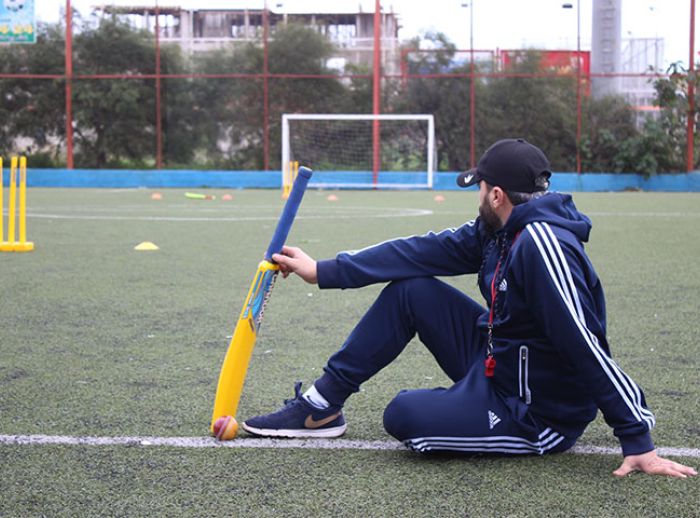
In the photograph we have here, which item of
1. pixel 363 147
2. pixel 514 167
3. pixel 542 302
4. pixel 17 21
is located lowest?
pixel 542 302

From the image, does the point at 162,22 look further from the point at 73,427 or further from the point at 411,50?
the point at 73,427

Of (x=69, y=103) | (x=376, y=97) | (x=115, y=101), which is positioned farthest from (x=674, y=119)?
(x=69, y=103)

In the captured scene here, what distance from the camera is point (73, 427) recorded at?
3.62 m

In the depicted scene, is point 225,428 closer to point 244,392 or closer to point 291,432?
point 291,432

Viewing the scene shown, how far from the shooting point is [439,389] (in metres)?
3.27

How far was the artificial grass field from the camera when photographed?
9.38ft

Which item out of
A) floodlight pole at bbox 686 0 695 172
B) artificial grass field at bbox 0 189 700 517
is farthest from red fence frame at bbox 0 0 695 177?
artificial grass field at bbox 0 189 700 517

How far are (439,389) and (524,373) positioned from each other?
10.6 inches

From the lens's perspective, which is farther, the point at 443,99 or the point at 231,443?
the point at 443,99

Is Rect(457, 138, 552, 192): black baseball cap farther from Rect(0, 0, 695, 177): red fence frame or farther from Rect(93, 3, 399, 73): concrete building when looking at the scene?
Rect(93, 3, 399, 73): concrete building

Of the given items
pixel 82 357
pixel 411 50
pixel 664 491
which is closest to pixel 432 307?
pixel 664 491

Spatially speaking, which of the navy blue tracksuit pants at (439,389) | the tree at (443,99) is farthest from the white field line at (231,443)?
the tree at (443,99)

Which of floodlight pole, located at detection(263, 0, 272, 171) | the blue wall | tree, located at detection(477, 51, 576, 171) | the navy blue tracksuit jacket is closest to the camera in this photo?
the navy blue tracksuit jacket

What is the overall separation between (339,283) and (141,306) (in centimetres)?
321
